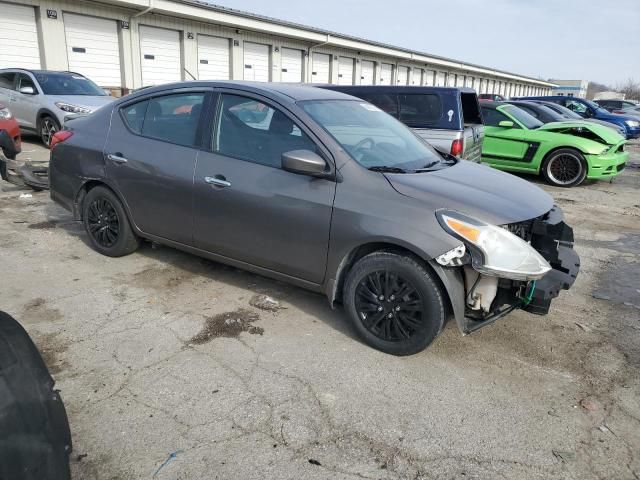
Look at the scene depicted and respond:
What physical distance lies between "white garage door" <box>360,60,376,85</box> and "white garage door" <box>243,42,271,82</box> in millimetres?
8329

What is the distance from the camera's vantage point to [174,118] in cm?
430

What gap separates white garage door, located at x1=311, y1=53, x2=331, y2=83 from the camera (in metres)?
25.8

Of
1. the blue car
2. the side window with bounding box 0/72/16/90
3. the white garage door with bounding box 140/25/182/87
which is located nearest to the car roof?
the side window with bounding box 0/72/16/90

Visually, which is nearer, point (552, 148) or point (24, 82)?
point (552, 148)

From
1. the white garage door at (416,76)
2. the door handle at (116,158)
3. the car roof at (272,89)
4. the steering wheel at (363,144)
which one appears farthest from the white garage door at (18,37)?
the white garage door at (416,76)

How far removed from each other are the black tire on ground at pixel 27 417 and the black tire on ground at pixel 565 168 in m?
10.2

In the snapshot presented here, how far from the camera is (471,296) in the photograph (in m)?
3.14

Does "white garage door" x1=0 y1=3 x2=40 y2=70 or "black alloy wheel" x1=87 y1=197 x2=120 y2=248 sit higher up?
"white garage door" x1=0 y1=3 x2=40 y2=70

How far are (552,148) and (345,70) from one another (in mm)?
20000

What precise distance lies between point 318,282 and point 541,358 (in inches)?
63.6

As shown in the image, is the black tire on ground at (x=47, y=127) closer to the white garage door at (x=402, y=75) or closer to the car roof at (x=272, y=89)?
the car roof at (x=272, y=89)

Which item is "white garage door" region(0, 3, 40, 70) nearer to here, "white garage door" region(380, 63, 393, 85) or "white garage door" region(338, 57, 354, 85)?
"white garage door" region(338, 57, 354, 85)

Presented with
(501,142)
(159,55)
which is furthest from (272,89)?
(159,55)

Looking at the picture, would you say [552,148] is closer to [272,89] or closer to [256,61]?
[272,89]
